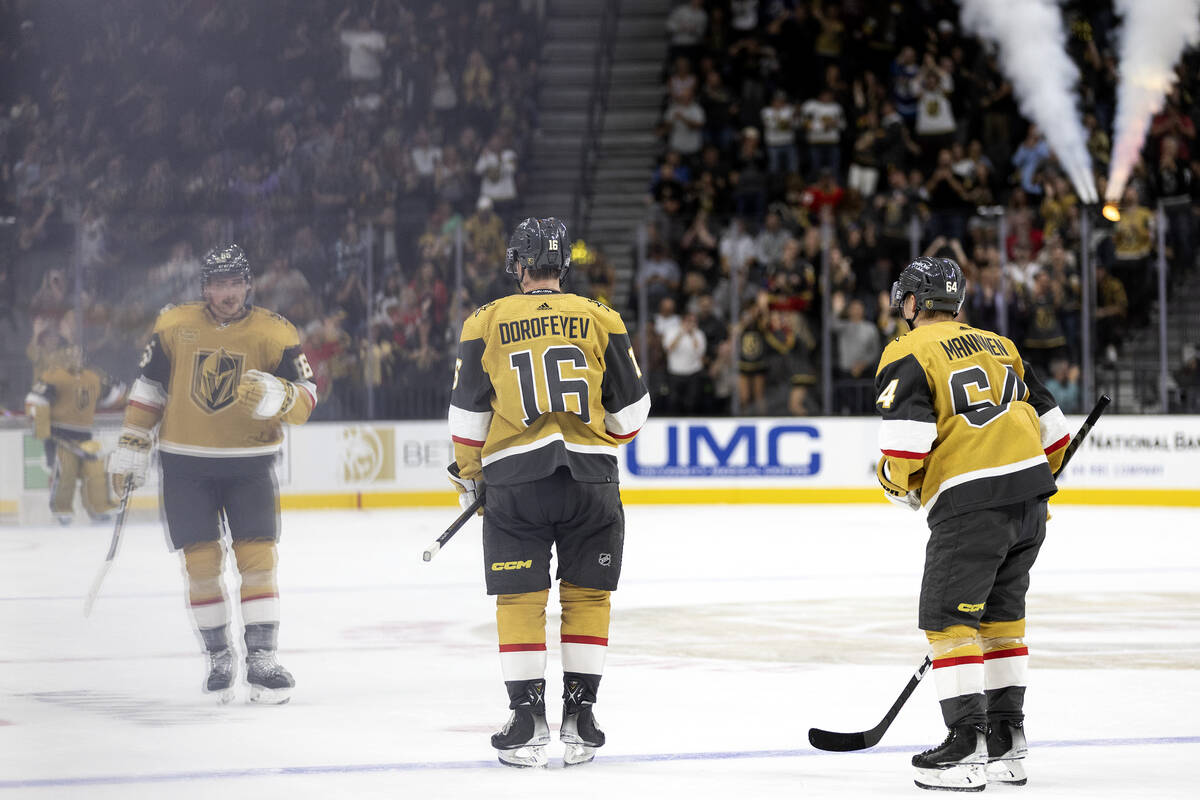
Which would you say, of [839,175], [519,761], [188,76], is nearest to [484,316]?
[519,761]

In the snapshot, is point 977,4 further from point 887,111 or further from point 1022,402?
point 1022,402

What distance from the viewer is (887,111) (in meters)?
17.0

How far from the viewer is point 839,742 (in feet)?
14.8

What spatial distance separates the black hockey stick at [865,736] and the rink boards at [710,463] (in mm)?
9399

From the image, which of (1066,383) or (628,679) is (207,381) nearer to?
(628,679)

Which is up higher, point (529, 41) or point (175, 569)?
point (529, 41)

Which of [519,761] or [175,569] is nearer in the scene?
[519,761]

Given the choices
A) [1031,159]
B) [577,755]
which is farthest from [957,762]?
[1031,159]

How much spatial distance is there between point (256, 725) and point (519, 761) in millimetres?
1039

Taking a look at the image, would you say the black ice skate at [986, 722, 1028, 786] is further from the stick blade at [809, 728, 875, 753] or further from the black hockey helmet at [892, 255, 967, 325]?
the black hockey helmet at [892, 255, 967, 325]

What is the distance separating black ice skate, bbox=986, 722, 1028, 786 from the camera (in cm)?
417

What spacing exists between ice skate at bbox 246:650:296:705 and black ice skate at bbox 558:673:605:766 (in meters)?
1.25

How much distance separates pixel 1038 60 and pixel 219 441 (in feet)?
43.6

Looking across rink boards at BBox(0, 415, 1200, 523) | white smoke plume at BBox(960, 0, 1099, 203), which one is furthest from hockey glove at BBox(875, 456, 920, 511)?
white smoke plume at BBox(960, 0, 1099, 203)
